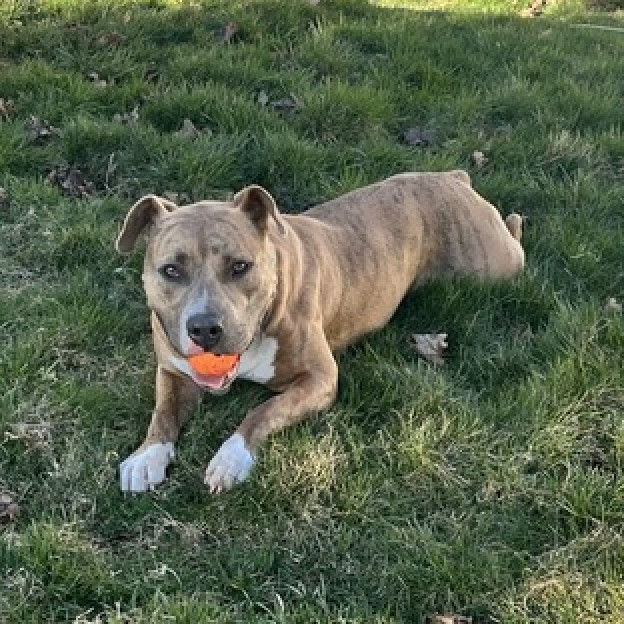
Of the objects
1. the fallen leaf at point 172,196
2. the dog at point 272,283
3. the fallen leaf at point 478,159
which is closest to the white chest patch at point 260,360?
the dog at point 272,283

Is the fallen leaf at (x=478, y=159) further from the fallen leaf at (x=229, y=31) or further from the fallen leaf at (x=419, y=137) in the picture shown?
the fallen leaf at (x=229, y=31)

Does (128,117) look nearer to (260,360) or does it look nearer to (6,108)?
(6,108)

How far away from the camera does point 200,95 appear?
20.8 ft

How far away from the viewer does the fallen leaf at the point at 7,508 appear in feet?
11.8

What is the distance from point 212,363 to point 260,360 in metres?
0.33

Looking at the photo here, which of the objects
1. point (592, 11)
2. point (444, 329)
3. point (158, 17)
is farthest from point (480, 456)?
point (592, 11)

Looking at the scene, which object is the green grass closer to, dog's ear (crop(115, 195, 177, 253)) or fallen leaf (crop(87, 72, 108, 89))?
fallen leaf (crop(87, 72, 108, 89))

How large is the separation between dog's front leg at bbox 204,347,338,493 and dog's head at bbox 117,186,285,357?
0.30 m

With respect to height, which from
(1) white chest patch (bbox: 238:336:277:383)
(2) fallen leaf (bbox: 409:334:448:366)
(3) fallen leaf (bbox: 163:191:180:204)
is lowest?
(3) fallen leaf (bbox: 163:191:180:204)

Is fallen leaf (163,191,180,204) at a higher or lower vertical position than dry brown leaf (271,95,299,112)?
lower

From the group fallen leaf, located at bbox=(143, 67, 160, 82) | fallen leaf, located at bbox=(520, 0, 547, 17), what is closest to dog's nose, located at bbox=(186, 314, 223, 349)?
fallen leaf, located at bbox=(143, 67, 160, 82)

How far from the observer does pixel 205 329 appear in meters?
3.64

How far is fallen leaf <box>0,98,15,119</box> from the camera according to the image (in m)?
6.12

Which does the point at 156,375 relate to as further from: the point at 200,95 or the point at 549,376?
the point at 200,95
